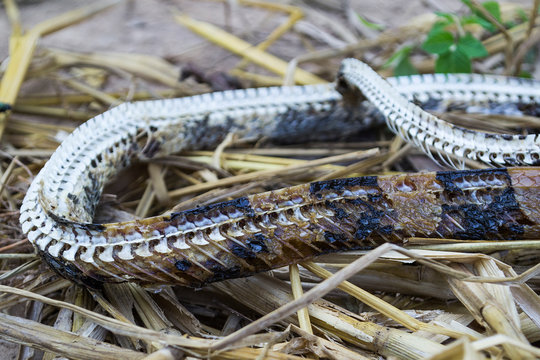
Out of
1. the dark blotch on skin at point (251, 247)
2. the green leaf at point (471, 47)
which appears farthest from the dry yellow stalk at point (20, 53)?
the green leaf at point (471, 47)

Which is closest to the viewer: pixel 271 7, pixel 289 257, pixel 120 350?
pixel 120 350

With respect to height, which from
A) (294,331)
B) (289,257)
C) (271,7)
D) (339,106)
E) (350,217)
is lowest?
(294,331)

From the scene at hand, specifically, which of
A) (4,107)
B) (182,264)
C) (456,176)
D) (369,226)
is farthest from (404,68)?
(4,107)

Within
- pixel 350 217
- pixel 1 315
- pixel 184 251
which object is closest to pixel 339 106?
pixel 350 217

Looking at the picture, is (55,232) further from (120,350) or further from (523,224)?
(523,224)

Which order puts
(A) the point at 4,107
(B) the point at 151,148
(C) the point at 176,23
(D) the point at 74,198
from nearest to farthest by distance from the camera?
(D) the point at 74,198, (B) the point at 151,148, (A) the point at 4,107, (C) the point at 176,23

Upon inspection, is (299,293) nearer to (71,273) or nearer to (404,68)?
(71,273)
